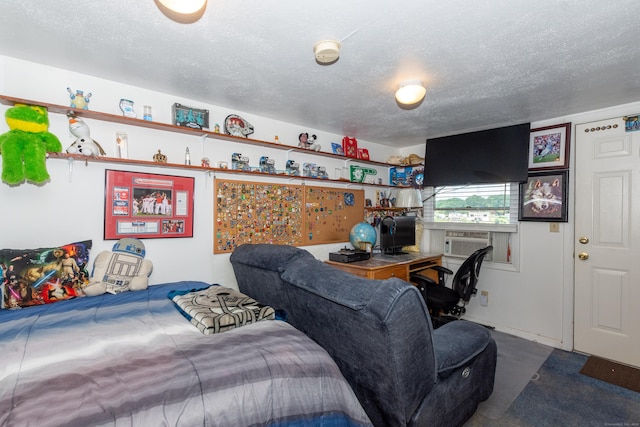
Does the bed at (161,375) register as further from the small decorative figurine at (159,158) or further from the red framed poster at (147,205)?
the small decorative figurine at (159,158)

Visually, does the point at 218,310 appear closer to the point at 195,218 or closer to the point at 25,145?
the point at 195,218

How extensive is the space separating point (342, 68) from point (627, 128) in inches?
101

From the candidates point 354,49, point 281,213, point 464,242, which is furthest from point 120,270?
point 464,242

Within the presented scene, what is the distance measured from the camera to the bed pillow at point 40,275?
1.66 meters

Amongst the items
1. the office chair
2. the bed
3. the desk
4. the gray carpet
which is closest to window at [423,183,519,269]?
the desk

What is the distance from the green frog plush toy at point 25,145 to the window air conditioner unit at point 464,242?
3893 millimetres

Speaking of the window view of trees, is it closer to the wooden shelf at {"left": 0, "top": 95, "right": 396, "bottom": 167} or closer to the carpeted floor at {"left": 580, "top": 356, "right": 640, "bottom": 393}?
the carpeted floor at {"left": 580, "top": 356, "right": 640, "bottom": 393}

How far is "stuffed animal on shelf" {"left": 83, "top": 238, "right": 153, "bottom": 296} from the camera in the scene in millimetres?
1930

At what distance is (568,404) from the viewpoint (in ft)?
6.70

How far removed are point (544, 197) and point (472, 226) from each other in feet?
2.52

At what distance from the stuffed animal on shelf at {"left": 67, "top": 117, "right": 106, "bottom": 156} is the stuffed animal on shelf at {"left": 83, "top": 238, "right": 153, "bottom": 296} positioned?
2.12 feet

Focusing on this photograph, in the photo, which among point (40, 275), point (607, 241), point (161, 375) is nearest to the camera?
point (161, 375)

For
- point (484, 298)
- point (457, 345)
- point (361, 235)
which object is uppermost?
point (361, 235)

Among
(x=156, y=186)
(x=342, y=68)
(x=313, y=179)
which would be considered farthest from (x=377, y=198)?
(x=156, y=186)
